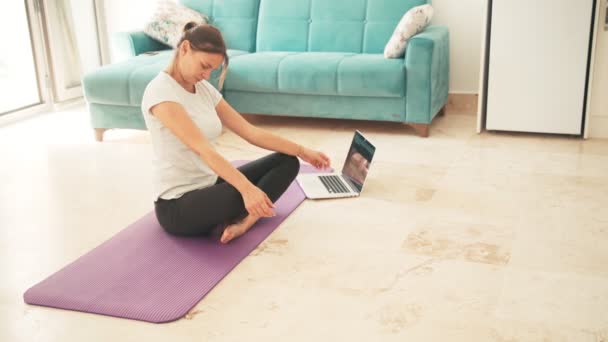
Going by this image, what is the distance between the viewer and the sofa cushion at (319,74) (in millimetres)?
4176

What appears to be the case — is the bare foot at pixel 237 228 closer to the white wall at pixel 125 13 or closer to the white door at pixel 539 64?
the white door at pixel 539 64

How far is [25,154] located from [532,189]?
2744mm

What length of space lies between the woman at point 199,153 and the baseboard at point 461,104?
227 cm

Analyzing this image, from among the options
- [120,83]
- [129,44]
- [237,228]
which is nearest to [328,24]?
[129,44]

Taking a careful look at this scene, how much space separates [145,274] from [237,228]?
0.41m

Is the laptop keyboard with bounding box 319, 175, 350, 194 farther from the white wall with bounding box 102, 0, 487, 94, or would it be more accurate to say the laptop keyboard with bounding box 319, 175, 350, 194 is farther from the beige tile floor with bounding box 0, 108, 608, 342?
the white wall with bounding box 102, 0, 487, 94

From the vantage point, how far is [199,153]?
2471mm

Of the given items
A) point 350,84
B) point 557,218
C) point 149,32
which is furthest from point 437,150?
point 149,32

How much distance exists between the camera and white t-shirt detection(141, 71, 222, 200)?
2.56 m

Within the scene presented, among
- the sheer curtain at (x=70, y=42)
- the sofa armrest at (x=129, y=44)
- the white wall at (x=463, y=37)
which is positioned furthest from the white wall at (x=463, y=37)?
the sheer curtain at (x=70, y=42)

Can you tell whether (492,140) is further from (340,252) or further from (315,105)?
(340,252)

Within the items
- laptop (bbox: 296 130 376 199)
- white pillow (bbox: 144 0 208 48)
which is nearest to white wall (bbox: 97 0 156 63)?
white pillow (bbox: 144 0 208 48)

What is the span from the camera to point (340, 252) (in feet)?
8.68

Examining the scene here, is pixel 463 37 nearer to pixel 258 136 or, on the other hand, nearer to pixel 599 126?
pixel 599 126
